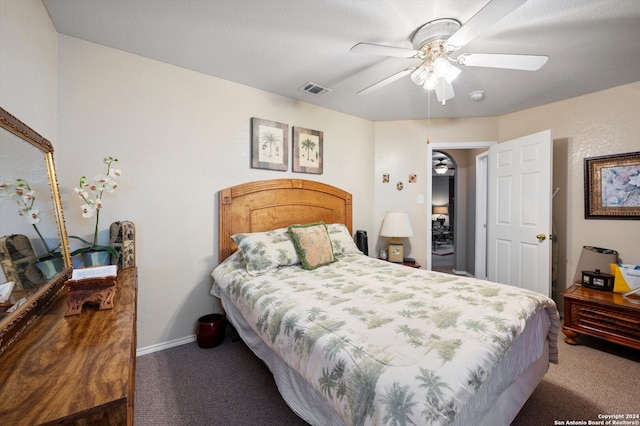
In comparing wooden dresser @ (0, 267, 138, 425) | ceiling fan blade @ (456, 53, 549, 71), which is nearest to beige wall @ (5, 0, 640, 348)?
wooden dresser @ (0, 267, 138, 425)

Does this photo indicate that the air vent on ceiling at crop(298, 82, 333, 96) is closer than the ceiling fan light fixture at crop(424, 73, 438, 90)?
No

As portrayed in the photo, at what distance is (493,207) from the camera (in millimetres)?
3412

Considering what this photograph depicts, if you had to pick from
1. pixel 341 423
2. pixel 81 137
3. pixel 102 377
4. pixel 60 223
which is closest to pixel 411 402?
pixel 341 423

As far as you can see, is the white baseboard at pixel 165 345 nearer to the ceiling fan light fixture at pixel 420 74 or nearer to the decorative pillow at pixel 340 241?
the decorative pillow at pixel 340 241

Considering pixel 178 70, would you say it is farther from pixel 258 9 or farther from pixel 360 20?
pixel 360 20

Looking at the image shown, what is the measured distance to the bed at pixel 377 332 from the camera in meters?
0.90

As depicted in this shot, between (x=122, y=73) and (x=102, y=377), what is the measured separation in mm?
2335

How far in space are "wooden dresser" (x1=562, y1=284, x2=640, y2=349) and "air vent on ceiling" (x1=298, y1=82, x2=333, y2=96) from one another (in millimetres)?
3021

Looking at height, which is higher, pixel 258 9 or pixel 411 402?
pixel 258 9

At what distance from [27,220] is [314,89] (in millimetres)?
2416

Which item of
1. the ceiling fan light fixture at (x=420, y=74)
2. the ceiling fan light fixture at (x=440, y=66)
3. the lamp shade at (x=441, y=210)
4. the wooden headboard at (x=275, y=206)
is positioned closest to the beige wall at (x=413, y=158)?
the wooden headboard at (x=275, y=206)

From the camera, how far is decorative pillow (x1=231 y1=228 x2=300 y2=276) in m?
2.16

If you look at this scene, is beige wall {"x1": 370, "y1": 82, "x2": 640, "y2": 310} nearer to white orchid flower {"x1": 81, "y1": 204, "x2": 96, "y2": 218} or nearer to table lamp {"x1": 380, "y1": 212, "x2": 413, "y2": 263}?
table lamp {"x1": 380, "y1": 212, "x2": 413, "y2": 263}

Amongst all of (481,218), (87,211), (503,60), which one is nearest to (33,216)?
(87,211)
